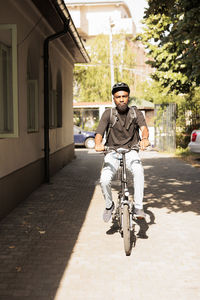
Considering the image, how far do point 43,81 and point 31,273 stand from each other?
25.5ft

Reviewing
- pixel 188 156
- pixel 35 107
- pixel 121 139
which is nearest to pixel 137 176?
pixel 121 139

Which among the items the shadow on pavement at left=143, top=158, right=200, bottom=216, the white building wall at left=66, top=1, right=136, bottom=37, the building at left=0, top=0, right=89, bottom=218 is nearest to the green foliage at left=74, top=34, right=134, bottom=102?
the white building wall at left=66, top=1, right=136, bottom=37

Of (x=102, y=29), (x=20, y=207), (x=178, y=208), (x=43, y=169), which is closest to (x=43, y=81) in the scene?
(x=43, y=169)

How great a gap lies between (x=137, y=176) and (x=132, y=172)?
0.44 feet

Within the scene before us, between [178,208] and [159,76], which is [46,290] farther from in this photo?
[159,76]

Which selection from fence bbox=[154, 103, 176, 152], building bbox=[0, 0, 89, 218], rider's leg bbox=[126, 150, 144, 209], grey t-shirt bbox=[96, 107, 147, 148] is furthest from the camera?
fence bbox=[154, 103, 176, 152]

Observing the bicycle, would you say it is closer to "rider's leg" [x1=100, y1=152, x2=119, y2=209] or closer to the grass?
"rider's leg" [x1=100, y1=152, x2=119, y2=209]

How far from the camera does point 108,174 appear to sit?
211 inches

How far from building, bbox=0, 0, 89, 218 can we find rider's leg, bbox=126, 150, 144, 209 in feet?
7.07

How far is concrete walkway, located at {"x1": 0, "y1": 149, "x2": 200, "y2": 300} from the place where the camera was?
4.00 meters

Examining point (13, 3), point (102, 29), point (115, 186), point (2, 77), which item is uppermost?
point (102, 29)

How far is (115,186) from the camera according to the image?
1065 centimetres

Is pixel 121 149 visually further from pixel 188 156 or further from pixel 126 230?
pixel 188 156

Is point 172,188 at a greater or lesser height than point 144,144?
lesser
